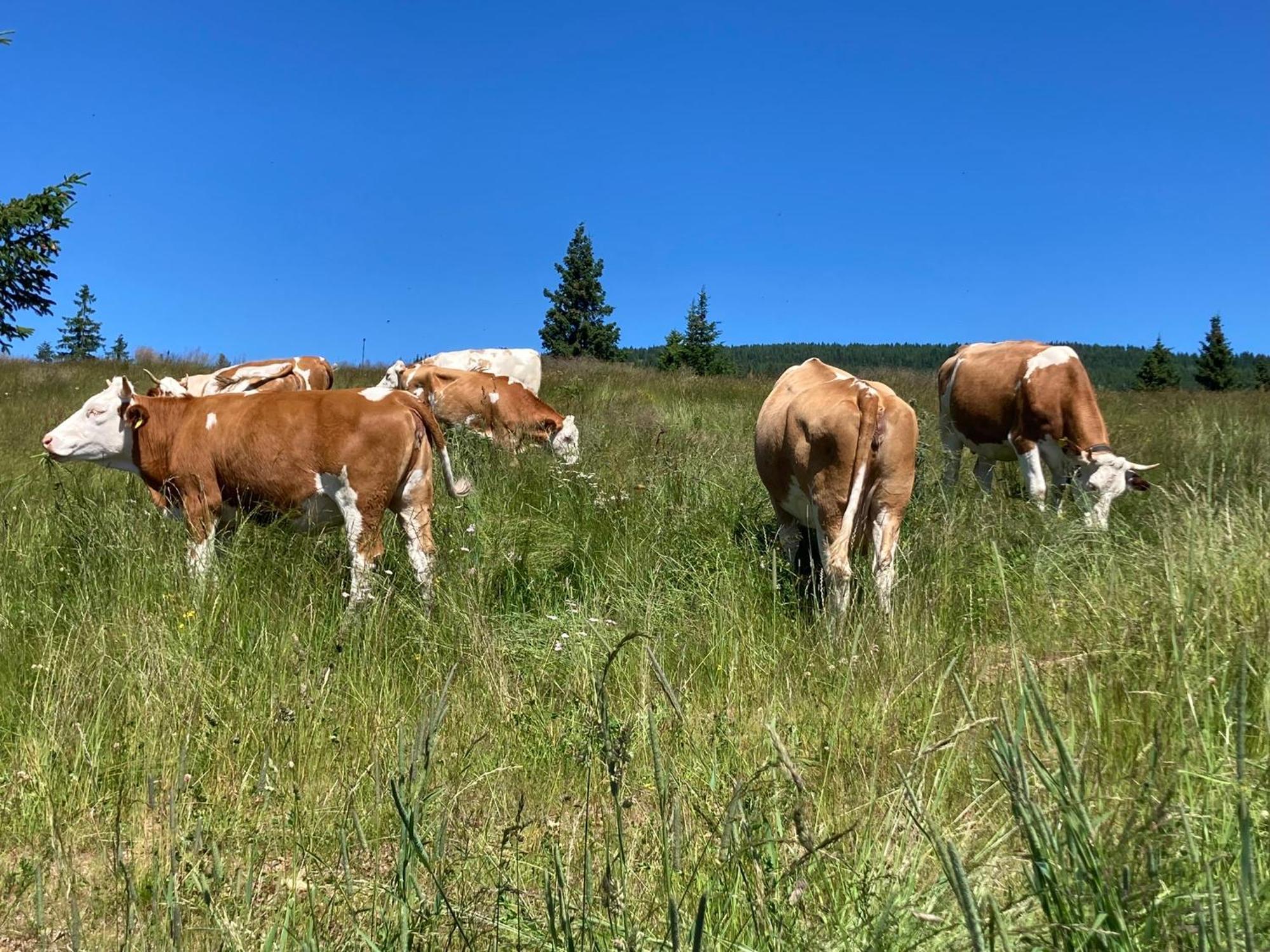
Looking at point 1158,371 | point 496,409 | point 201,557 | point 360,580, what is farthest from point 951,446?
point 1158,371

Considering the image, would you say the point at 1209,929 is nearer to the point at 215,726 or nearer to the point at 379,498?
the point at 215,726

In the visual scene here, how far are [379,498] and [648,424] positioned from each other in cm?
646

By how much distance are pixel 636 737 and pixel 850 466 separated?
2512mm

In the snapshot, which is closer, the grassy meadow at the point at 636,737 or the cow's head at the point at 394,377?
the grassy meadow at the point at 636,737

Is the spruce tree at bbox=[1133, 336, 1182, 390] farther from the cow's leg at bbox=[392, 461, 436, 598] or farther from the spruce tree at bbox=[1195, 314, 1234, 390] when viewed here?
the cow's leg at bbox=[392, 461, 436, 598]

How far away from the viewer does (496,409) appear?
1195 centimetres

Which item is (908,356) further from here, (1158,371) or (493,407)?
(493,407)

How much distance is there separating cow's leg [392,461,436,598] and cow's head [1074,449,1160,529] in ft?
16.6

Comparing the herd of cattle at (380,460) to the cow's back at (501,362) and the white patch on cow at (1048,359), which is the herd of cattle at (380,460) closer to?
the white patch on cow at (1048,359)

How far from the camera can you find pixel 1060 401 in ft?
25.9

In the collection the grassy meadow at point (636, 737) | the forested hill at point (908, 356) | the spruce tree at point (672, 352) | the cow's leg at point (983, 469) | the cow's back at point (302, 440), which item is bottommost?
the grassy meadow at point (636, 737)

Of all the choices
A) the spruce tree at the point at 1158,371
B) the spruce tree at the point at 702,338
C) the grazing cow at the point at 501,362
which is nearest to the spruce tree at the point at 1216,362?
the spruce tree at the point at 1158,371

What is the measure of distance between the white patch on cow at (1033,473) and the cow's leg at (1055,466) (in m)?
0.09

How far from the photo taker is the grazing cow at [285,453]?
542cm
